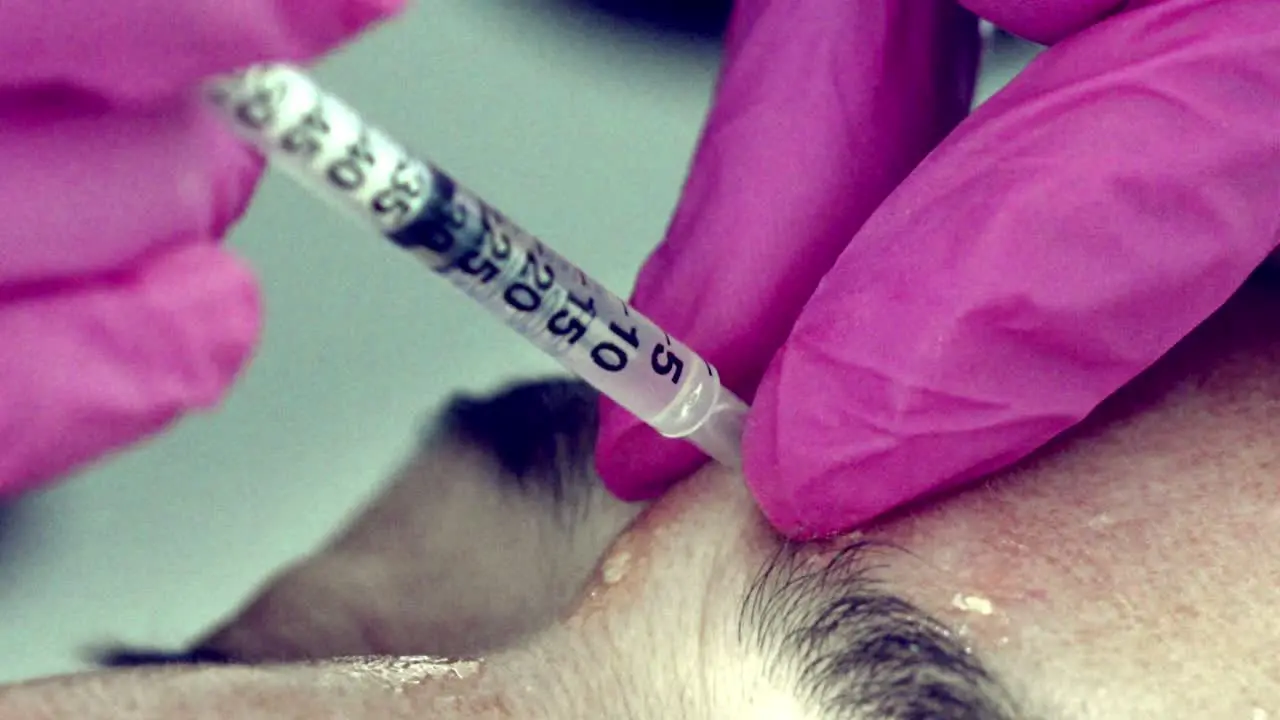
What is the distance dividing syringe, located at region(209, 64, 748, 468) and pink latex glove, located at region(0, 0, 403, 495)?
24 mm

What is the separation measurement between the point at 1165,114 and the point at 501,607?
57 cm

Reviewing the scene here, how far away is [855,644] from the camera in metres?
0.57

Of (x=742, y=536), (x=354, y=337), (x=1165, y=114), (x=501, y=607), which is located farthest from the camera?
(x=354, y=337)

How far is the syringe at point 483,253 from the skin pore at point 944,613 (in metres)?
0.08

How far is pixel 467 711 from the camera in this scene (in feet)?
2.05

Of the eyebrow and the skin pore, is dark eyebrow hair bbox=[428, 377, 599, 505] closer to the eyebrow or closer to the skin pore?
the skin pore

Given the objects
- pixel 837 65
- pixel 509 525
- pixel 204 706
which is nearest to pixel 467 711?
pixel 204 706

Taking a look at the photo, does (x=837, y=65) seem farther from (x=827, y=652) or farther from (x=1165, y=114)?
(x=827, y=652)

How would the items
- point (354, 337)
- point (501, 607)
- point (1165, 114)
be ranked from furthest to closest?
1. point (354, 337)
2. point (501, 607)
3. point (1165, 114)

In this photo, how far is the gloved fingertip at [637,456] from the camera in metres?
0.74

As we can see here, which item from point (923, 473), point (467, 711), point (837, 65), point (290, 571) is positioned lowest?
point (290, 571)

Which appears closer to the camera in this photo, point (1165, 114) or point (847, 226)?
point (1165, 114)

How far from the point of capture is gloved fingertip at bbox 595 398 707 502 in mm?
743

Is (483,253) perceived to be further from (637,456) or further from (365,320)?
(365,320)
